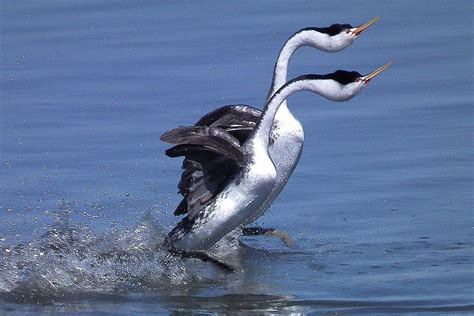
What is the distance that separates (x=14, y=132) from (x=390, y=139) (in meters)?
3.03

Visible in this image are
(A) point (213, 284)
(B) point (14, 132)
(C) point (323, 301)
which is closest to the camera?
(C) point (323, 301)

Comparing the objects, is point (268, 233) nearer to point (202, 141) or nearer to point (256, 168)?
point (256, 168)

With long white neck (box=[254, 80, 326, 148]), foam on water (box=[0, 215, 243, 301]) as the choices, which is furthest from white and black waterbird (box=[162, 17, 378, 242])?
foam on water (box=[0, 215, 243, 301])

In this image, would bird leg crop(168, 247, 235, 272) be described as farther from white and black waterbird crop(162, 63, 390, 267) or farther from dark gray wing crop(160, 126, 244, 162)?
dark gray wing crop(160, 126, 244, 162)

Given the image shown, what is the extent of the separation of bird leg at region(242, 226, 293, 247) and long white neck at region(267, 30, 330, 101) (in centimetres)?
93

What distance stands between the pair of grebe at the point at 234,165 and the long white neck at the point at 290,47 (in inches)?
15.7

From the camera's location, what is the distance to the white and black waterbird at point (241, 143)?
9.88 meters

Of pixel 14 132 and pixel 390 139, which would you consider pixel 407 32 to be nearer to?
pixel 390 139

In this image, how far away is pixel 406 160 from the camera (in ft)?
39.0

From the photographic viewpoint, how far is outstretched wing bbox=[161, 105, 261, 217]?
971 cm

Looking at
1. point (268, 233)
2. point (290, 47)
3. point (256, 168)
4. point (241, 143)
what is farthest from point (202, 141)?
point (290, 47)

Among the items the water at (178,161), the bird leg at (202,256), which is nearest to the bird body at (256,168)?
the bird leg at (202,256)

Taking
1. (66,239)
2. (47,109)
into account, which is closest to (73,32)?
(47,109)

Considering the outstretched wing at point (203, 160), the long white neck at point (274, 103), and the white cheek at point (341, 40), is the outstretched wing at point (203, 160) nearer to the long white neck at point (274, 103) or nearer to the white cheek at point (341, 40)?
the long white neck at point (274, 103)
